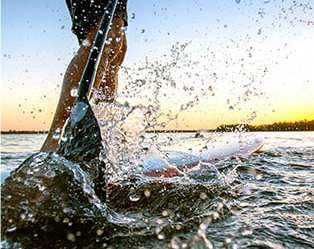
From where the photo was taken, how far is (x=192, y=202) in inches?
54.6

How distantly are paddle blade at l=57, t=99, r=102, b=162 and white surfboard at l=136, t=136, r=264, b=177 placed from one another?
2.37ft

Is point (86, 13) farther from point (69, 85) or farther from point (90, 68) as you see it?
point (90, 68)

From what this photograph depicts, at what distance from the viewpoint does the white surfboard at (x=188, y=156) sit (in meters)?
2.13

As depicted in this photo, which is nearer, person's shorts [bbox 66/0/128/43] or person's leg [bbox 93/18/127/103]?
person's leg [bbox 93/18/127/103]

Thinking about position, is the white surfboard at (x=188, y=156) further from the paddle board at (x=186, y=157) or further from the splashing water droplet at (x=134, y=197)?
the splashing water droplet at (x=134, y=197)

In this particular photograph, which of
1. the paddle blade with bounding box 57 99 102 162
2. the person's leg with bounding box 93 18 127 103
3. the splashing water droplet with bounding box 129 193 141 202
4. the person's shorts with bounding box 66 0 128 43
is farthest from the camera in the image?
the person's shorts with bounding box 66 0 128 43

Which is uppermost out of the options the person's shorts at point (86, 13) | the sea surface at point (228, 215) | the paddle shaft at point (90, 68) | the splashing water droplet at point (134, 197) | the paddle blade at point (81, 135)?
the person's shorts at point (86, 13)

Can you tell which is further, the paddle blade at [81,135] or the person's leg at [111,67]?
the person's leg at [111,67]

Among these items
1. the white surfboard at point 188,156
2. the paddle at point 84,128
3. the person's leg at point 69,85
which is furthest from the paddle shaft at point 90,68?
the white surfboard at point 188,156

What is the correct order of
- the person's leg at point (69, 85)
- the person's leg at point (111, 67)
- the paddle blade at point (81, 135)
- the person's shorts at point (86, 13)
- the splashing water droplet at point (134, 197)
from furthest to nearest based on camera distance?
the person's shorts at point (86, 13)
the person's leg at point (111, 67)
the person's leg at point (69, 85)
the splashing water droplet at point (134, 197)
the paddle blade at point (81, 135)

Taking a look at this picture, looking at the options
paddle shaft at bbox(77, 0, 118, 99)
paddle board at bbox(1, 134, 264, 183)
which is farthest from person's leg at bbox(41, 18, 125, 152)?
paddle shaft at bbox(77, 0, 118, 99)

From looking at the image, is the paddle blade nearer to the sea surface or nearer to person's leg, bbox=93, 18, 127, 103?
the sea surface

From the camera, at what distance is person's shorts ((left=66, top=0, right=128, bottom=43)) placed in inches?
84.6

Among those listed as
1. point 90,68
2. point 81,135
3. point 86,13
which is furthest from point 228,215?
point 86,13
